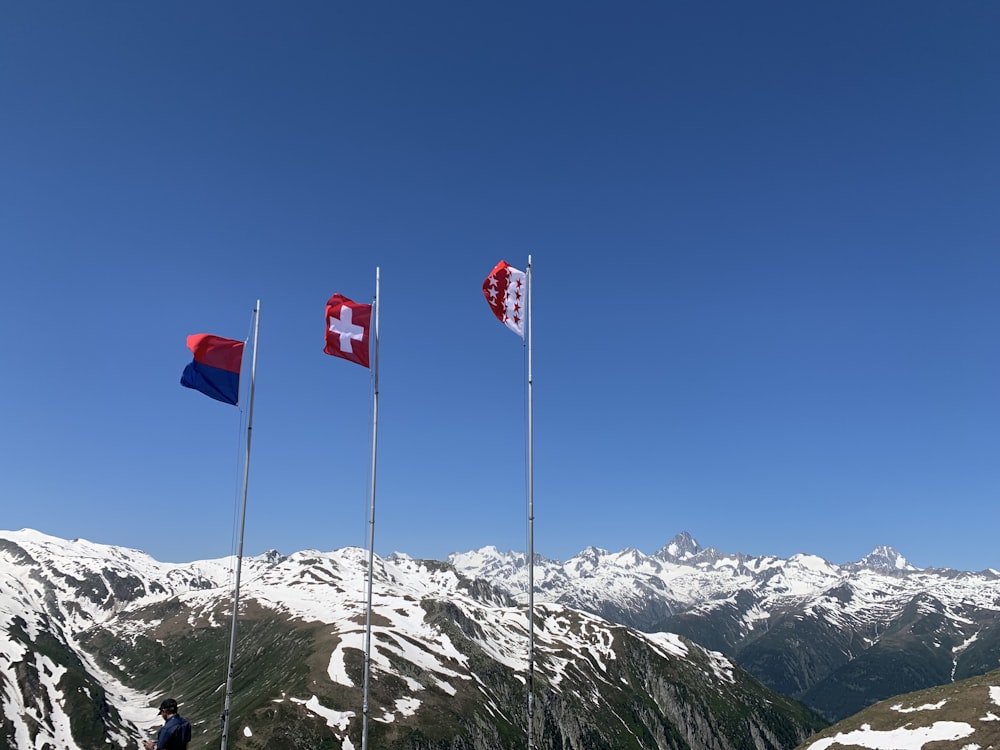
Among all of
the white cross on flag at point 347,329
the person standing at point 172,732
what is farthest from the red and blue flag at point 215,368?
the person standing at point 172,732

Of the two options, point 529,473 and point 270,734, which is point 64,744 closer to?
point 270,734

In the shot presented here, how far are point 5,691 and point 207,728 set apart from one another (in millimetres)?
65663

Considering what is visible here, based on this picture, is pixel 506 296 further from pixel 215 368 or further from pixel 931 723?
pixel 931 723

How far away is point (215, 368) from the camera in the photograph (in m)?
40.2

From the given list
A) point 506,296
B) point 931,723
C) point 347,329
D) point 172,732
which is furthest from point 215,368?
point 931,723

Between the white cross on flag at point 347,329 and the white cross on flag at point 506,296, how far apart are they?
25.2ft

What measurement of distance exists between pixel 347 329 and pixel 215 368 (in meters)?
8.13

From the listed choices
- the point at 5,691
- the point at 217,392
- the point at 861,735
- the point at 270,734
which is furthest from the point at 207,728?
the point at 217,392

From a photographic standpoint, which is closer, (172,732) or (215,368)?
(172,732)

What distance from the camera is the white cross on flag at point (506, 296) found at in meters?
39.3

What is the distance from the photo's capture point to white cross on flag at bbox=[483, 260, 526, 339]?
3928 centimetres

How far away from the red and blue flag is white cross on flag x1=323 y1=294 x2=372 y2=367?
5.86 m

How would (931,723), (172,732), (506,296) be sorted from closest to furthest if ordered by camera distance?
(172,732) → (506,296) → (931,723)

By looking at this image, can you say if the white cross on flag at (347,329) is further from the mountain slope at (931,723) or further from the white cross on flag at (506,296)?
the mountain slope at (931,723)
